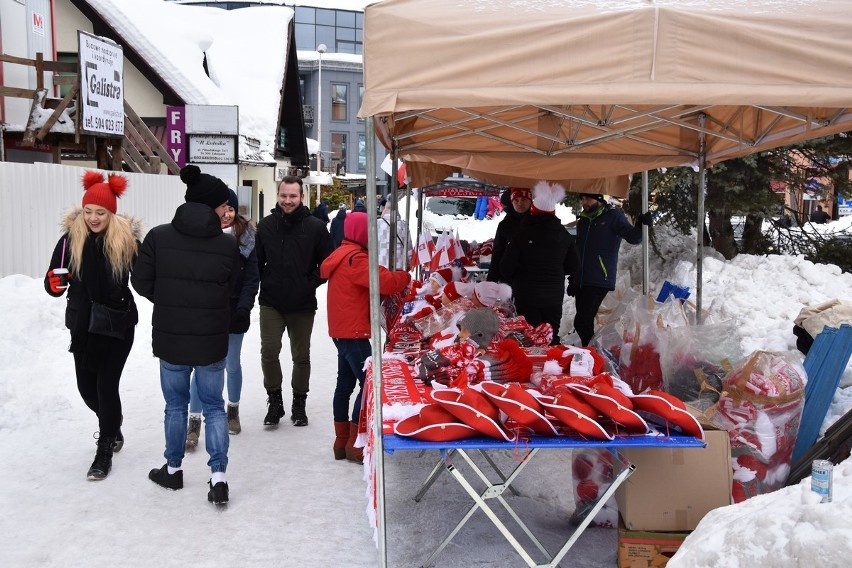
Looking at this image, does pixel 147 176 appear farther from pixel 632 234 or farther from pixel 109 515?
pixel 109 515

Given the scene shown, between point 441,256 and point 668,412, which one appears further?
point 441,256

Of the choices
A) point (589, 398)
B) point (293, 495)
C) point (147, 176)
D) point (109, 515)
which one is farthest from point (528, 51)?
point (147, 176)

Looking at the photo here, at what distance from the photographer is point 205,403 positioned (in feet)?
16.2

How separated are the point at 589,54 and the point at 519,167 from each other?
4511 millimetres

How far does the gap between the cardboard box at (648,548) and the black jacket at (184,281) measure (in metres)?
2.60

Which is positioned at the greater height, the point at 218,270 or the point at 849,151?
the point at 849,151

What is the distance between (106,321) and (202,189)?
3.57 feet

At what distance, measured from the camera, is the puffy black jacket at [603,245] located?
7930 mm

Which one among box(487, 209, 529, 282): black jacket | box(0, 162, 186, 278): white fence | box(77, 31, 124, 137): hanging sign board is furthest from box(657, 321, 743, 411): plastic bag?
box(77, 31, 124, 137): hanging sign board

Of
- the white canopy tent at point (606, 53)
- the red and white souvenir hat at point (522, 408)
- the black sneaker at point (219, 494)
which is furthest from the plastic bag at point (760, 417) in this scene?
the black sneaker at point (219, 494)

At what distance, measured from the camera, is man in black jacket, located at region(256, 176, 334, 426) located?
620cm

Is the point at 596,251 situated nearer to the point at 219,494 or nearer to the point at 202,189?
the point at 202,189

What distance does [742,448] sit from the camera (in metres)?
4.17

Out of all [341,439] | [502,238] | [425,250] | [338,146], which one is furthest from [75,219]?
[338,146]
